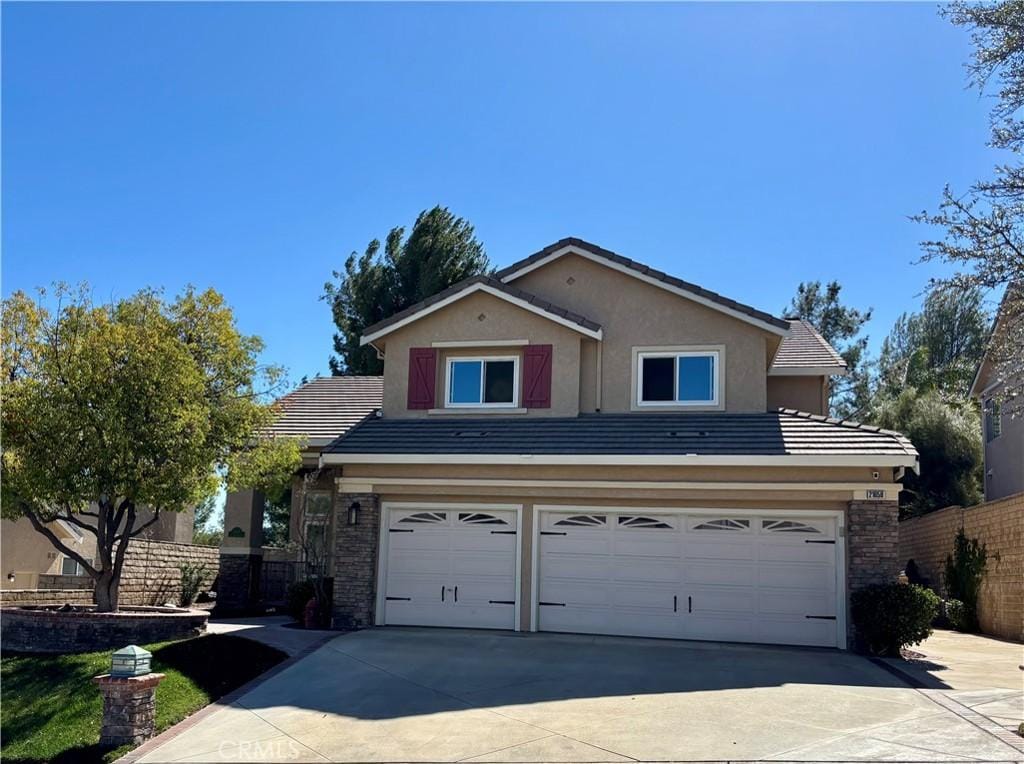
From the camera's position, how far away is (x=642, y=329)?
17.6 meters

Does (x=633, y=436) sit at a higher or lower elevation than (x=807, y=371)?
lower

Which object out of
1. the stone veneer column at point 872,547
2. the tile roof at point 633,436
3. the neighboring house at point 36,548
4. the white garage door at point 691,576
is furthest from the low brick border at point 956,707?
the neighboring house at point 36,548

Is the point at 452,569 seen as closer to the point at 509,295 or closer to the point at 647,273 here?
the point at 509,295

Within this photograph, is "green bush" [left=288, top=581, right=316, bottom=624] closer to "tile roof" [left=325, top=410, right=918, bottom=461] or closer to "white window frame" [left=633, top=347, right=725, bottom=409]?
"tile roof" [left=325, top=410, right=918, bottom=461]

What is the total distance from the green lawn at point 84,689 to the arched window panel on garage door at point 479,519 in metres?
4.13

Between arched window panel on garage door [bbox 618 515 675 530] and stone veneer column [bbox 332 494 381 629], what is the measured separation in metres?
4.41

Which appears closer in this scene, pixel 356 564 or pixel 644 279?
pixel 356 564

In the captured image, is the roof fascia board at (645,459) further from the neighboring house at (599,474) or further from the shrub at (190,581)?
the shrub at (190,581)

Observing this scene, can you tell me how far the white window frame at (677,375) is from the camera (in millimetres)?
17078

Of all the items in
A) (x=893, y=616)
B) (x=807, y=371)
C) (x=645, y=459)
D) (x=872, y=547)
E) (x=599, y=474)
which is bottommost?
(x=893, y=616)

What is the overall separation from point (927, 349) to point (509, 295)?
1121 inches

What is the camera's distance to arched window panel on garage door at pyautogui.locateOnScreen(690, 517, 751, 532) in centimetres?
1528

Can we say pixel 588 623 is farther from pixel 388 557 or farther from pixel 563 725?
pixel 563 725

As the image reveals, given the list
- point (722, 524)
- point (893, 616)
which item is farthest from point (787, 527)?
point (893, 616)
